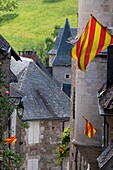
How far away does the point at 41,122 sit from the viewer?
44.2 meters

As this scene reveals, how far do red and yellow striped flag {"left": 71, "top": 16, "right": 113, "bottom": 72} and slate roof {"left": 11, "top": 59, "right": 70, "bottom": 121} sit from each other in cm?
2274

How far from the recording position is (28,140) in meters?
43.5

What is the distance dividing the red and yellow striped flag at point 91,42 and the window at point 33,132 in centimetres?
2300

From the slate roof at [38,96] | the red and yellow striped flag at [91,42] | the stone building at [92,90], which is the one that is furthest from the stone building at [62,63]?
the red and yellow striped flag at [91,42]

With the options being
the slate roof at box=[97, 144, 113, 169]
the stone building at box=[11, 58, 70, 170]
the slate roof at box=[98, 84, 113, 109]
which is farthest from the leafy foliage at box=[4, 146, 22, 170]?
the stone building at box=[11, 58, 70, 170]

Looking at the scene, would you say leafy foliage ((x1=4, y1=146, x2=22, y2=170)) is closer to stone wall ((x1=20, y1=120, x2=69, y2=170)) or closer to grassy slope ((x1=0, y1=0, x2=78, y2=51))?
stone wall ((x1=20, y1=120, x2=69, y2=170))

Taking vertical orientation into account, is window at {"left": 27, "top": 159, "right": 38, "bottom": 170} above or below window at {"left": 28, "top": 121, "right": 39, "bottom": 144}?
below

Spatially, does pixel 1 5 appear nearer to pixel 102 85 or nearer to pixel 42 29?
pixel 42 29

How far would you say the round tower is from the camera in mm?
25078

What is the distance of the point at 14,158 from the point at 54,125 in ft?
66.0

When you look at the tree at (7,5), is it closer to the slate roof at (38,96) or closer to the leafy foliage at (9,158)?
the slate roof at (38,96)

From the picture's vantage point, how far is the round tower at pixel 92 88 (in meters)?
25.1

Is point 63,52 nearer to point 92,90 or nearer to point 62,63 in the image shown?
point 62,63

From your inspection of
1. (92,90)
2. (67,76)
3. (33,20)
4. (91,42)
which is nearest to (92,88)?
(92,90)
